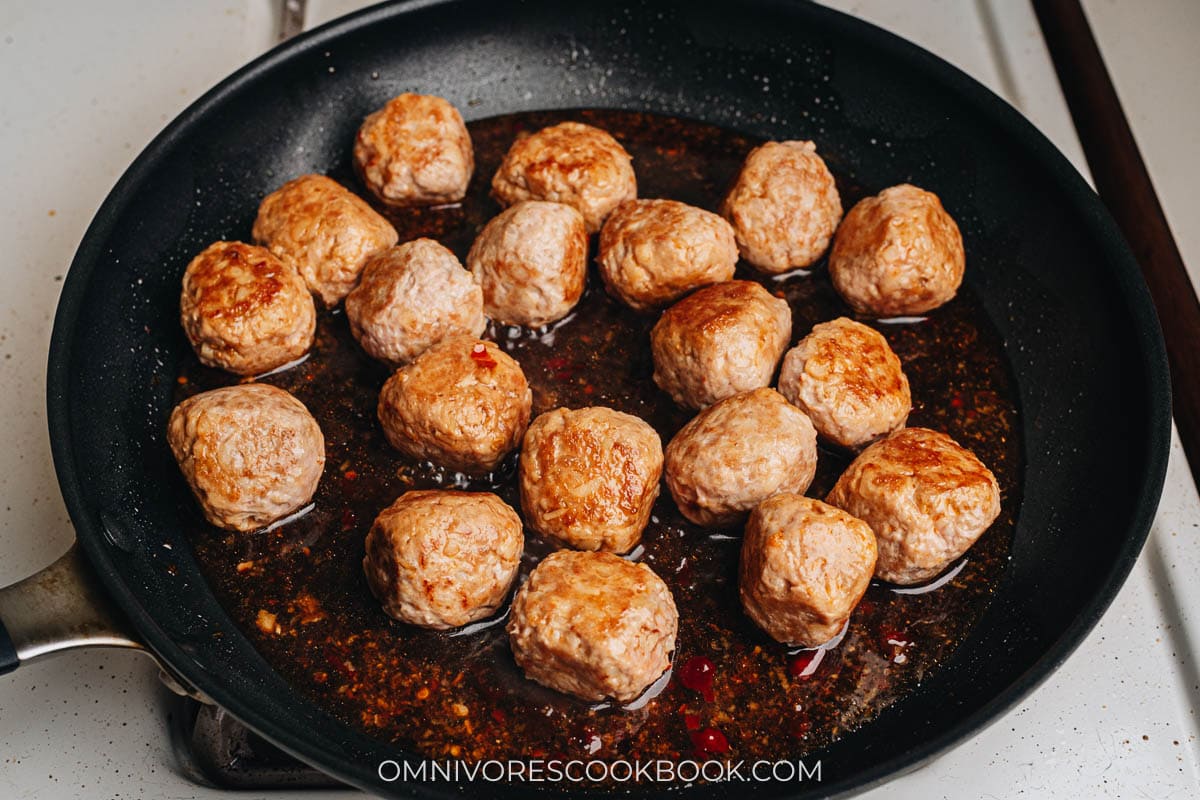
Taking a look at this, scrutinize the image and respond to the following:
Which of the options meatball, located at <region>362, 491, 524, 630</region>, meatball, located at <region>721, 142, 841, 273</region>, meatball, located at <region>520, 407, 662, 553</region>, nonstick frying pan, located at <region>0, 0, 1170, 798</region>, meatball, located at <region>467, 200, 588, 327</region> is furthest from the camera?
meatball, located at <region>721, 142, 841, 273</region>

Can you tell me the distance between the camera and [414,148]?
8.98 feet

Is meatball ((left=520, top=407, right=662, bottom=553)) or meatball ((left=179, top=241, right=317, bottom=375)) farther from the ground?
meatball ((left=179, top=241, right=317, bottom=375))

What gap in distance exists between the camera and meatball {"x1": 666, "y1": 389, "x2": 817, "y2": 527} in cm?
222

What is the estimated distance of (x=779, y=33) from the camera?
2.95 meters

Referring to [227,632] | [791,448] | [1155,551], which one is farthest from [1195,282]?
[227,632]

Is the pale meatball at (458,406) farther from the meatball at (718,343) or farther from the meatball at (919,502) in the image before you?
the meatball at (919,502)

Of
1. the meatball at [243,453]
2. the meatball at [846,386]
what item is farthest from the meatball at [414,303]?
the meatball at [846,386]

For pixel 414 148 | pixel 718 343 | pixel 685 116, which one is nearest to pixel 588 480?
pixel 718 343

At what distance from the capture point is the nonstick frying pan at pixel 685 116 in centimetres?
199

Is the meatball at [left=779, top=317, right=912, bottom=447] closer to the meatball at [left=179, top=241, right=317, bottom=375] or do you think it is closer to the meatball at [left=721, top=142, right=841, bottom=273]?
the meatball at [left=721, top=142, right=841, bottom=273]

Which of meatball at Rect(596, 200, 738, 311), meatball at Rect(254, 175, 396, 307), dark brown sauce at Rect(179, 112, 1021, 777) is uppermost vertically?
meatball at Rect(254, 175, 396, 307)

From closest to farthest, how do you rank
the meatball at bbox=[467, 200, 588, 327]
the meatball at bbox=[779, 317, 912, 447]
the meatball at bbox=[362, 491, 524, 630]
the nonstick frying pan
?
the nonstick frying pan → the meatball at bbox=[362, 491, 524, 630] → the meatball at bbox=[779, 317, 912, 447] → the meatball at bbox=[467, 200, 588, 327]

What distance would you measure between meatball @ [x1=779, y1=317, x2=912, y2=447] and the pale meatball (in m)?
0.59

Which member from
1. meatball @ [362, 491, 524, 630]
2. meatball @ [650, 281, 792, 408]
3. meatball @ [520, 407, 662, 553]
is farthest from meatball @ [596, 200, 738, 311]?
meatball @ [362, 491, 524, 630]
